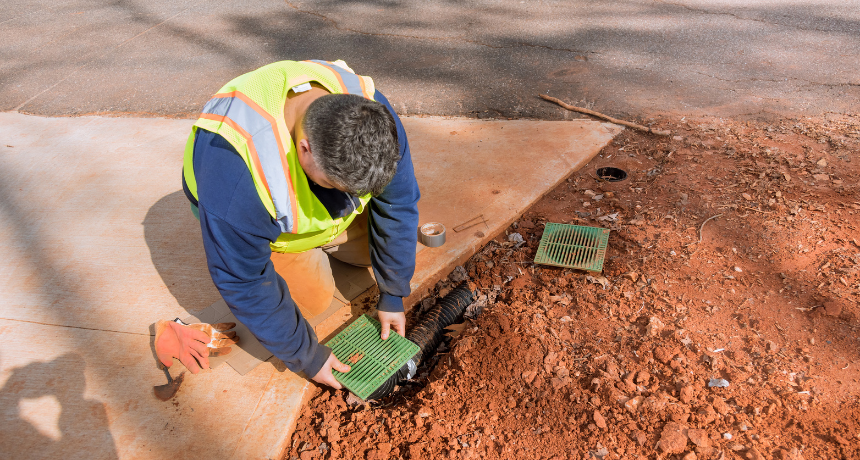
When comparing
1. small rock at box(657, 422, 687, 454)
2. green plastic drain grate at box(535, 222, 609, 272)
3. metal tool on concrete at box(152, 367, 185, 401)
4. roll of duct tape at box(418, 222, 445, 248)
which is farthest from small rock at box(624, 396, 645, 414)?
metal tool on concrete at box(152, 367, 185, 401)

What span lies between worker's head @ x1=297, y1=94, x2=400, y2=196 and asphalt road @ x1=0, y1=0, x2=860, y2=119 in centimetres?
279

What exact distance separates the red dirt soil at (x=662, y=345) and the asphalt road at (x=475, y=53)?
4.62 feet

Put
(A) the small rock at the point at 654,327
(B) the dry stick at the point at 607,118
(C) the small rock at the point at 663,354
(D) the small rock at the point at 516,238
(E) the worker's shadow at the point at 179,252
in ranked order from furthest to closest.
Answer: (B) the dry stick at the point at 607,118 → (D) the small rock at the point at 516,238 → (E) the worker's shadow at the point at 179,252 → (A) the small rock at the point at 654,327 → (C) the small rock at the point at 663,354

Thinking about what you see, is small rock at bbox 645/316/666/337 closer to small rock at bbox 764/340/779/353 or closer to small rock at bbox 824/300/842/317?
small rock at bbox 764/340/779/353

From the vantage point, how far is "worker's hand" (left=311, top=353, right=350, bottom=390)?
6.64 feet

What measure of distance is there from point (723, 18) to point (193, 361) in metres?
6.50

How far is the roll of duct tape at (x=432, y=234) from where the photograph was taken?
2.67 meters

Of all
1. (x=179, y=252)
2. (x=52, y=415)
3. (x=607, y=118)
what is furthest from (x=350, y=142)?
(x=607, y=118)

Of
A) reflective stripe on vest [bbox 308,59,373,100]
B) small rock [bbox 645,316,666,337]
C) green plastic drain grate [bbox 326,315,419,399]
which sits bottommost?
green plastic drain grate [bbox 326,315,419,399]

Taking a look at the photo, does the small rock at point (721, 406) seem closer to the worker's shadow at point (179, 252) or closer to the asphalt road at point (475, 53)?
the worker's shadow at point (179, 252)

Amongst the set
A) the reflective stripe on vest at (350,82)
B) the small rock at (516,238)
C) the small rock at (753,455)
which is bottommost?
the small rock at (516,238)

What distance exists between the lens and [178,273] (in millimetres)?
2629

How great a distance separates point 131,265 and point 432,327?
5.47ft

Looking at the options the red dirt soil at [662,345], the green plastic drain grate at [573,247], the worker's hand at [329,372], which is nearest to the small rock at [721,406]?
the red dirt soil at [662,345]
